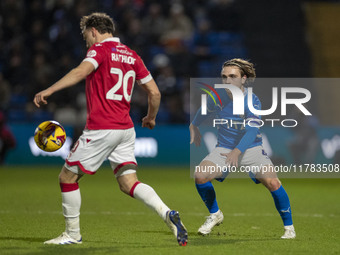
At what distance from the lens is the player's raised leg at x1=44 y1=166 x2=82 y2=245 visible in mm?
6535

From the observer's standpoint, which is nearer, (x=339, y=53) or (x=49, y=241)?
(x=49, y=241)

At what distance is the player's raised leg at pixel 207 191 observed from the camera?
7.42 meters

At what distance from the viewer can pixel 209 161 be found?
24.2ft

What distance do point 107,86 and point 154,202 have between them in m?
1.17

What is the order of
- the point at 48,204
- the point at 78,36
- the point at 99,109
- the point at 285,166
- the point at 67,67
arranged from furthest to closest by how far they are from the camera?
the point at 78,36, the point at 67,67, the point at 285,166, the point at 48,204, the point at 99,109

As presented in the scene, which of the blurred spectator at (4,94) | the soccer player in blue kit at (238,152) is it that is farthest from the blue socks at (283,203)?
the blurred spectator at (4,94)

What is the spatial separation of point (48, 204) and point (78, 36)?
9.94 meters

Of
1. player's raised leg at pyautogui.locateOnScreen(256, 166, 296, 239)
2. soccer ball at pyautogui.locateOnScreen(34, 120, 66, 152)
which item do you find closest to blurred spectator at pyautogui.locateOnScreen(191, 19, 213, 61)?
player's raised leg at pyautogui.locateOnScreen(256, 166, 296, 239)

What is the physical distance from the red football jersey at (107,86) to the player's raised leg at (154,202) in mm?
497

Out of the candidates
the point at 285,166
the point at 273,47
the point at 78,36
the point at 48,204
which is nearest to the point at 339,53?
the point at 273,47

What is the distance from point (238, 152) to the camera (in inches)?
283

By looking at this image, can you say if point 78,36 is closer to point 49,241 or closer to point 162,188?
point 162,188

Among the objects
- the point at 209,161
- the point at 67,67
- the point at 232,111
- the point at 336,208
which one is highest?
the point at 67,67

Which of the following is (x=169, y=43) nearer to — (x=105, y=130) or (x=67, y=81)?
(x=105, y=130)
